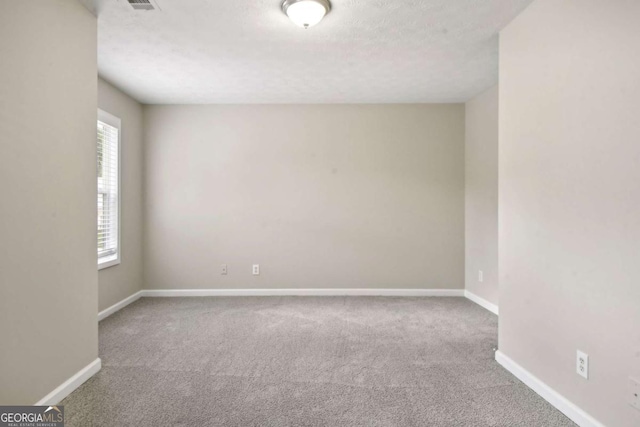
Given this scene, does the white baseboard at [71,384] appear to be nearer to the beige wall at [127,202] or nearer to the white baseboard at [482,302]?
the beige wall at [127,202]

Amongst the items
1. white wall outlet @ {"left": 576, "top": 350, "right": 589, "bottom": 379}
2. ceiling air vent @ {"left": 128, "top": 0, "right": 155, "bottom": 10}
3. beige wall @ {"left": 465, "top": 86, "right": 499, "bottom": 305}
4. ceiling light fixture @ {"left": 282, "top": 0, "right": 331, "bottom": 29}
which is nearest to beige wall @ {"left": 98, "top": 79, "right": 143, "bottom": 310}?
ceiling air vent @ {"left": 128, "top": 0, "right": 155, "bottom": 10}

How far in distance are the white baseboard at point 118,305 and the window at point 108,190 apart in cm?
48

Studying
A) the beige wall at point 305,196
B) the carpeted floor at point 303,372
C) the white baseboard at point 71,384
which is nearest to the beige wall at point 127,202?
the beige wall at point 305,196

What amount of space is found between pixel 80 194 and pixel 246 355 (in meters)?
1.67

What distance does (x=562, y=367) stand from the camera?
2.09 m

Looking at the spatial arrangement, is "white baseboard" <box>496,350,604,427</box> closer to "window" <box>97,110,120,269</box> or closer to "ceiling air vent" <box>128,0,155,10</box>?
"ceiling air vent" <box>128,0,155,10</box>

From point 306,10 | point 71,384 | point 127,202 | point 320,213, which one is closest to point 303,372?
point 71,384

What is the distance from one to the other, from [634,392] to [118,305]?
4530mm

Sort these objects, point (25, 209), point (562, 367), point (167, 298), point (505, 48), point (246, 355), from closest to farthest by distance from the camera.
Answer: point (25, 209), point (562, 367), point (505, 48), point (246, 355), point (167, 298)

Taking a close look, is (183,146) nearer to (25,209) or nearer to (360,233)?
(360,233)

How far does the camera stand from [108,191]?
4.06 metres

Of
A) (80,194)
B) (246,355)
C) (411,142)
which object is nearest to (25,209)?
(80,194)

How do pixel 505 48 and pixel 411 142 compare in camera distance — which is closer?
pixel 505 48

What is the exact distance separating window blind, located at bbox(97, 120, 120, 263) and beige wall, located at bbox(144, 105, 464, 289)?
65 cm
